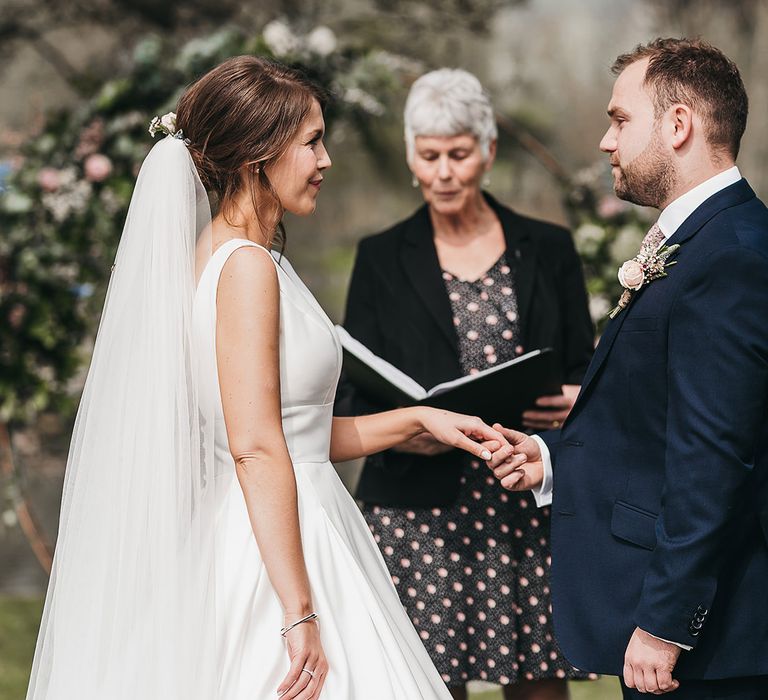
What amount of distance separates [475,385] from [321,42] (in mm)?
2502

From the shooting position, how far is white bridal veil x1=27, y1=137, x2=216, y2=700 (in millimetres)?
2139

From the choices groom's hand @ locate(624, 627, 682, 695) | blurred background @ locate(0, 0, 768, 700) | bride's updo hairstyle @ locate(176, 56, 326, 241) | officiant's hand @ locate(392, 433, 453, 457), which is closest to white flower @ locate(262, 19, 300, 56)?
blurred background @ locate(0, 0, 768, 700)

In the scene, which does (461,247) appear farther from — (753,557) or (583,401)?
(753,557)

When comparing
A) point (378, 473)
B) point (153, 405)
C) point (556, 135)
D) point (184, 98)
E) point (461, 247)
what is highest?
point (556, 135)

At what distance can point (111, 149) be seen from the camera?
4914mm

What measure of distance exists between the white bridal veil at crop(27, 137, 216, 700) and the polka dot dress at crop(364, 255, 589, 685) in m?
1.09

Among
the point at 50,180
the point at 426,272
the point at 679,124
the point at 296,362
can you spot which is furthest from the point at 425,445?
the point at 50,180

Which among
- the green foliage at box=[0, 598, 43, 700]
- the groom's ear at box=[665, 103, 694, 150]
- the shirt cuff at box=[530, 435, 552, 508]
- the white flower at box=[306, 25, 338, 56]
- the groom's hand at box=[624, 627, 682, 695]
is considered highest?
the white flower at box=[306, 25, 338, 56]

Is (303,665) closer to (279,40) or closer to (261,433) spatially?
(261,433)

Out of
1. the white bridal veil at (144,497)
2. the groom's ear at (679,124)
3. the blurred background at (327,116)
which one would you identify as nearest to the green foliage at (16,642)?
the blurred background at (327,116)

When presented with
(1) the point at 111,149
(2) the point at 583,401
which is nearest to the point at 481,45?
(1) the point at 111,149

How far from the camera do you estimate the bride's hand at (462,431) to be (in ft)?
8.94

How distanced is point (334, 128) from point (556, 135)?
118 centimetres

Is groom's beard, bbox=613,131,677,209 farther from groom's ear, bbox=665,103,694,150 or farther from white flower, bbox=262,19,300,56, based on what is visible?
white flower, bbox=262,19,300,56
